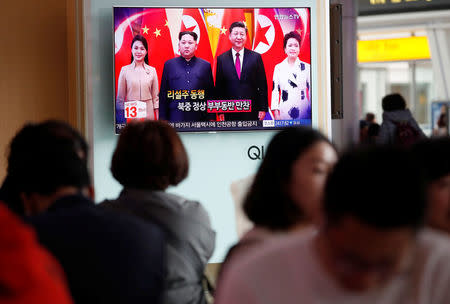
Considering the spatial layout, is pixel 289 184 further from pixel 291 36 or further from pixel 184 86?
pixel 291 36

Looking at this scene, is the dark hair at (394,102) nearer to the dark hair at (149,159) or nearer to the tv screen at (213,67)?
the tv screen at (213,67)

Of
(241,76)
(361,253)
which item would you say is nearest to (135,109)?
(241,76)

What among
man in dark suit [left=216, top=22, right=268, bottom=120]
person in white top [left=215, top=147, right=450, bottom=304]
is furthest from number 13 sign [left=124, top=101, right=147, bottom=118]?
person in white top [left=215, top=147, right=450, bottom=304]

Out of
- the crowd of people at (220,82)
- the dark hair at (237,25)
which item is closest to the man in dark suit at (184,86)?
the crowd of people at (220,82)

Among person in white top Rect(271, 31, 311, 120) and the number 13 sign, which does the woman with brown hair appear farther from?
person in white top Rect(271, 31, 311, 120)

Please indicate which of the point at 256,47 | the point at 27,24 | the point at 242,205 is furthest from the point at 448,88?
the point at 242,205

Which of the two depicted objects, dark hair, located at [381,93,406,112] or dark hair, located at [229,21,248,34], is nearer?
dark hair, located at [229,21,248,34]

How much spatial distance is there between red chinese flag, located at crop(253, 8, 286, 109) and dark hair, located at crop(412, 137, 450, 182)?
313 centimetres

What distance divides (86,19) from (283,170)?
3.20 meters

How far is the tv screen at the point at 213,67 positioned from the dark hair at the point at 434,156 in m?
3.07

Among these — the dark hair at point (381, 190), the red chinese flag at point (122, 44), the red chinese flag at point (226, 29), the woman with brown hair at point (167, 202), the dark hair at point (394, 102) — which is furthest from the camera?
the dark hair at point (394, 102)

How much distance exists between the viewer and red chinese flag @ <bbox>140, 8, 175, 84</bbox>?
4.52 meters

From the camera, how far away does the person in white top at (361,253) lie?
3.25 ft

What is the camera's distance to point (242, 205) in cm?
177
